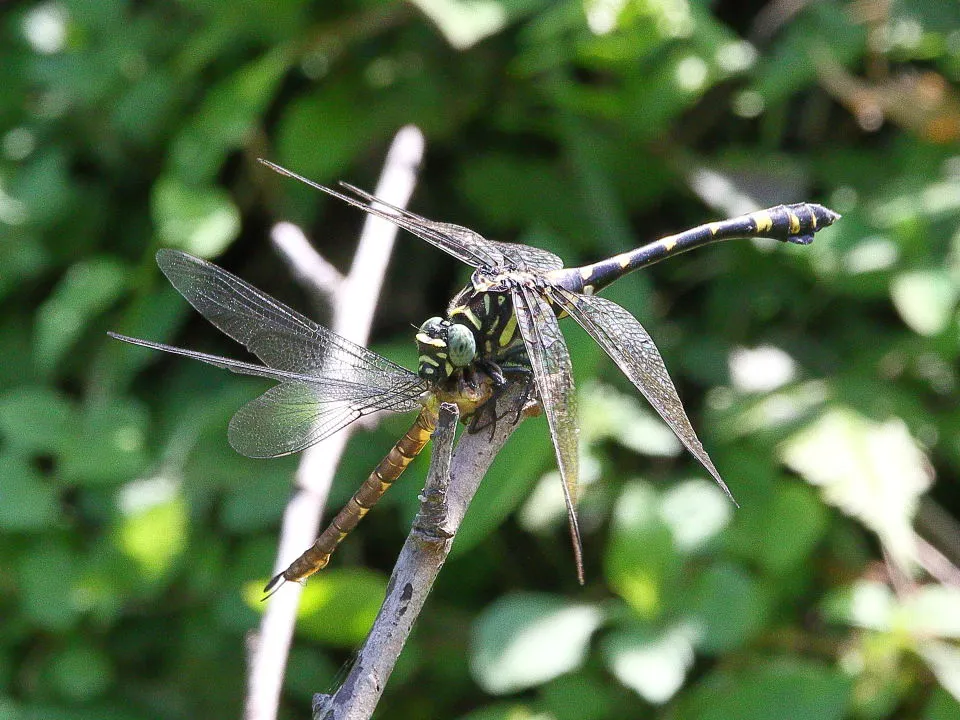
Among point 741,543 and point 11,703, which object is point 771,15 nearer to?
point 741,543

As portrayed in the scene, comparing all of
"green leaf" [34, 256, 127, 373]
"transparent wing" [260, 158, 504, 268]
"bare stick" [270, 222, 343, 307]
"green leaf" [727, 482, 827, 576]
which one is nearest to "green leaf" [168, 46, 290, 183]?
"green leaf" [34, 256, 127, 373]

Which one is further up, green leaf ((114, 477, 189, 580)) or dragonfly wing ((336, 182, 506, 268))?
dragonfly wing ((336, 182, 506, 268))

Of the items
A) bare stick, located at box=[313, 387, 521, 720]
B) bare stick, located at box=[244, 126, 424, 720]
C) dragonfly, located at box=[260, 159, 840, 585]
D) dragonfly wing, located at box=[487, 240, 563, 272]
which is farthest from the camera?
dragonfly wing, located at box=[487, 240, 563, 272]

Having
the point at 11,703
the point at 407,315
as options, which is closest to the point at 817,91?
the point at 407,315

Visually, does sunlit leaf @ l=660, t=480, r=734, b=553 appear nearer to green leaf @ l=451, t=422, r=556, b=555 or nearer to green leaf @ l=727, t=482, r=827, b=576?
green leaf @ l=727, t=482, r=827, b=576

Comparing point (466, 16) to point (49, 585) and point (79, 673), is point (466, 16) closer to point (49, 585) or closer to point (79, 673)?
point (49, 585)

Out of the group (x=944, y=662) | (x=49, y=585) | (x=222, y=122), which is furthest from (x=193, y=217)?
(x=944, y=662)

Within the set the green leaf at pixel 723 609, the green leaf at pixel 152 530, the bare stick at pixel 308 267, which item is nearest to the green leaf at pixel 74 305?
the green leaf at pixel 152 530
